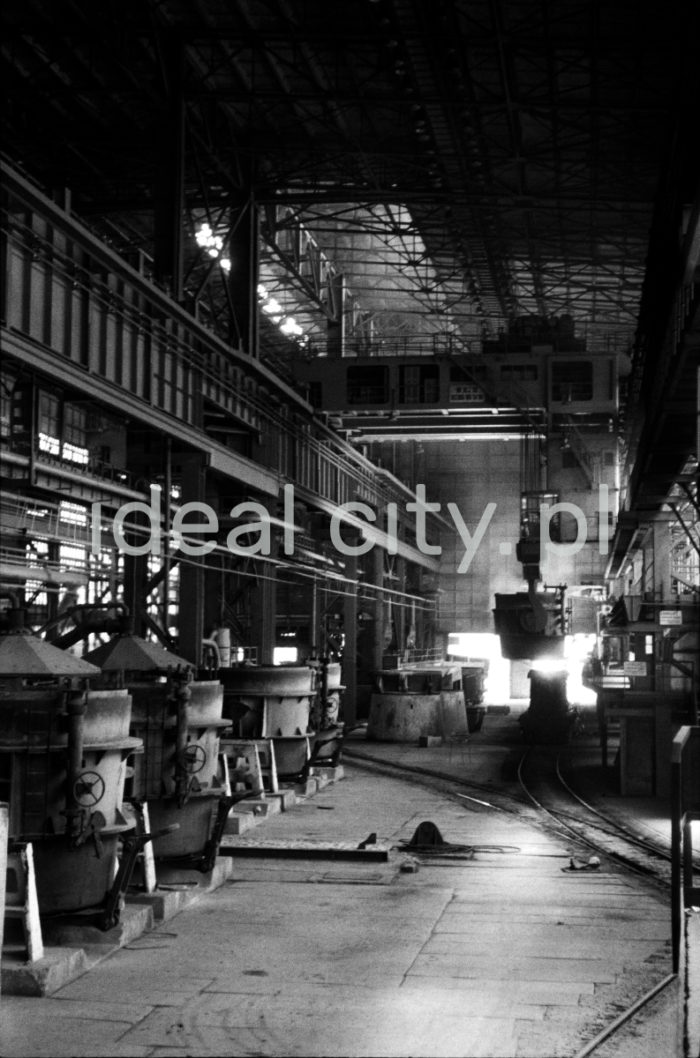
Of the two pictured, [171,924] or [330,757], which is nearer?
[171,924]

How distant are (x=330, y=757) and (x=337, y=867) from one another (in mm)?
8955

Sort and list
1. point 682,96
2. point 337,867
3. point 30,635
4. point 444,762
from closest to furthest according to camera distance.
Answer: point 30,635 → point 337,867 → point 682,96 → point 444,762

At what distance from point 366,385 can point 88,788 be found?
68.0ft

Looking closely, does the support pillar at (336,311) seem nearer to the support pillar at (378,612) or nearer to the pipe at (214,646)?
the support pillar at (378,612)

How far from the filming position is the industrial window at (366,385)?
29.0 metres

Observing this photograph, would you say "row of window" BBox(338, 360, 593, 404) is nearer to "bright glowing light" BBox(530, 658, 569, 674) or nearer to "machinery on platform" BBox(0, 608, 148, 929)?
"bright glowing light" BBox(530, 658, 569, 674)

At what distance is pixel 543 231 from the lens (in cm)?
3173

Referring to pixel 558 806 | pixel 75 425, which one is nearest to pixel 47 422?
pixel 75 425

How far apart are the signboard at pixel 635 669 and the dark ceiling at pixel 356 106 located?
734 centimetres

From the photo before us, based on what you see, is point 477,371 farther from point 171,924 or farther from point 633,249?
point 171,924

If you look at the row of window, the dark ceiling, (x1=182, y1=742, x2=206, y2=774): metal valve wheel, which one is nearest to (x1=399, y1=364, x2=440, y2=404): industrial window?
the row of window

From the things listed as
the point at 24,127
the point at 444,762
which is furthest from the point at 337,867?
the point at 24,127

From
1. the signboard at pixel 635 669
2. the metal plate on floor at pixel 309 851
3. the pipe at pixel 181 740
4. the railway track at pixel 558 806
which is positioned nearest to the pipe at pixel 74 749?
Result: the pipe at pixel 181 740

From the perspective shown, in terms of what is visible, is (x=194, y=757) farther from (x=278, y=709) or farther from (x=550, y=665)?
(x=550, y=665)
